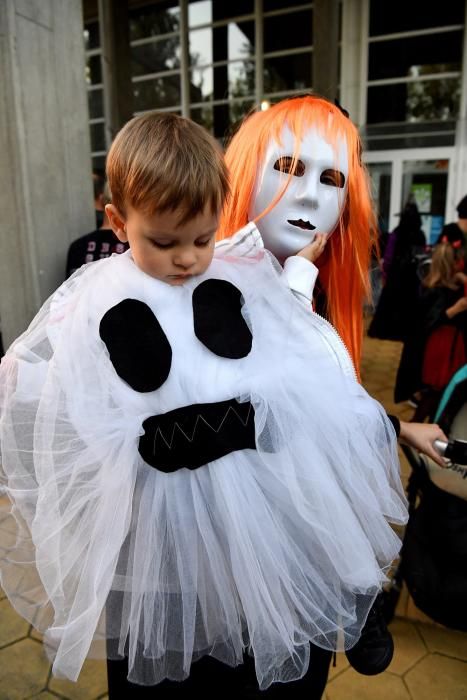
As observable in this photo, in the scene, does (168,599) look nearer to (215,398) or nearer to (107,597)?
(107,597)

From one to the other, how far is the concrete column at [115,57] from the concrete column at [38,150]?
5632 mm

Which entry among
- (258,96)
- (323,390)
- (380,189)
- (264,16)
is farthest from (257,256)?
(264,16)

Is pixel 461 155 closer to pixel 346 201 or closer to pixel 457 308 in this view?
pixel 457 308

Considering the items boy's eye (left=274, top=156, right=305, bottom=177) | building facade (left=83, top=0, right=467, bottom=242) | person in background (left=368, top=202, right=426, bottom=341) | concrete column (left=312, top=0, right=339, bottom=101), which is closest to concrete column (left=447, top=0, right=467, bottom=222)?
building facade (left=83, top=0, right=467, bottom=242)

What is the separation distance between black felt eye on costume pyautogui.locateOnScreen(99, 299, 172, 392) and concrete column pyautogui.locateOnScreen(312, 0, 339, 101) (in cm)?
748

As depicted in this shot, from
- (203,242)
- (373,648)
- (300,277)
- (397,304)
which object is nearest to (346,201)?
(300,277)

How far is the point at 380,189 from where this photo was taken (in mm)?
9148

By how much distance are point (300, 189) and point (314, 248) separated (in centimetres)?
13

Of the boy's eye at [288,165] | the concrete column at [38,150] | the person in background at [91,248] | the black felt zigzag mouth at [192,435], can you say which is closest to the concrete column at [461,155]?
the concrete column at [38,150]

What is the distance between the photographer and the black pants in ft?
3.37

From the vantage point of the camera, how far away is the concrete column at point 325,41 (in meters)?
7.27

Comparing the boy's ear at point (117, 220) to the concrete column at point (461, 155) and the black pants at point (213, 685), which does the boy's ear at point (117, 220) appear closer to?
the black pants at point (213, 685)

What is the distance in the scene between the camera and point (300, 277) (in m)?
1.02

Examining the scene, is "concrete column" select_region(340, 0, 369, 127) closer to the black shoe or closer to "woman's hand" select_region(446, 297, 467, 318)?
"woman's hand" select_region(446, 297, 467, 318)
